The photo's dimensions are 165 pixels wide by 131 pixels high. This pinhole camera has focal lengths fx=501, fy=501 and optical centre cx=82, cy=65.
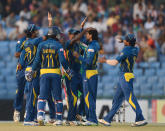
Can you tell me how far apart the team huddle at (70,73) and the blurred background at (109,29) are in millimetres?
5468

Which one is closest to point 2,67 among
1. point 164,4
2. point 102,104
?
point 102,104

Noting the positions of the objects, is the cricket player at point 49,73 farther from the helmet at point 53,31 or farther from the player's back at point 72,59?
the player's back at point 72,59

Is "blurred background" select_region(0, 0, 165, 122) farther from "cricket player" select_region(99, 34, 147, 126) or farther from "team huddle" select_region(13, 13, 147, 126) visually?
"team huddle" select_region(13, 13, 147, 126)

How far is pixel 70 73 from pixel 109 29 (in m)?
10.4

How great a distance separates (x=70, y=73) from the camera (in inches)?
469

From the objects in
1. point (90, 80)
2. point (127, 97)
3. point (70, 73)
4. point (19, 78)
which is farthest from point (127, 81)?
point (19, 78)

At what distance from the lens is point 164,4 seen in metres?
24.0

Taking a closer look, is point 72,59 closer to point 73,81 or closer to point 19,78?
point 73,81

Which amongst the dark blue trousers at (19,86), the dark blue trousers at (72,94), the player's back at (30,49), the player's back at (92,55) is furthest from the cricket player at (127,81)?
the dark blue trousers at (19,86)

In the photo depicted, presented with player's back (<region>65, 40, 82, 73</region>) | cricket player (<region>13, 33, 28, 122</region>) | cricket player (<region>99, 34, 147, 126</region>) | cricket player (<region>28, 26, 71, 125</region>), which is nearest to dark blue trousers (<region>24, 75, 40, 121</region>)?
cricket player (<region>28, 26, 71, 125</region>)

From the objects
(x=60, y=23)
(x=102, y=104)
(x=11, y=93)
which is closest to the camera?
(x=102, y=104)

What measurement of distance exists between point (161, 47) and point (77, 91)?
9.54 m

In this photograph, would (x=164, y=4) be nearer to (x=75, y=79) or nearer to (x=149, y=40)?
(x=149, y=40)

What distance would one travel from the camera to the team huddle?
463 inches
